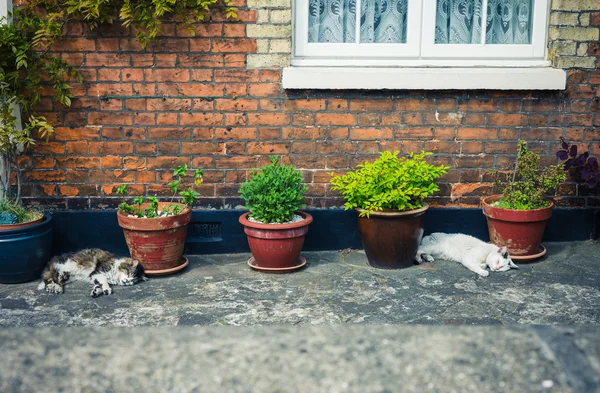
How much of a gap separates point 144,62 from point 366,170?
6.02 ft

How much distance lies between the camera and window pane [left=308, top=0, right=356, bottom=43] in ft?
16.4

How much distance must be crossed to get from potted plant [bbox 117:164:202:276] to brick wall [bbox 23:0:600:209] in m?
0.34

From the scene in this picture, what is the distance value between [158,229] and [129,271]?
0.35m

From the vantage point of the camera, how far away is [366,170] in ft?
15.5

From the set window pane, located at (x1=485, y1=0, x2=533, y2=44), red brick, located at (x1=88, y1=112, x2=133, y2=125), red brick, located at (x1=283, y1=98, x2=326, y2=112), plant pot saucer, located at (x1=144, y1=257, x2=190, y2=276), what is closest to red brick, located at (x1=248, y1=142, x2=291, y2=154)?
red brick, located at (x1=283, y1=98, x2=326, y2=112)

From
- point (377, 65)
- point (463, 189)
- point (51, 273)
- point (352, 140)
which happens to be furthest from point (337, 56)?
point (51, 273)

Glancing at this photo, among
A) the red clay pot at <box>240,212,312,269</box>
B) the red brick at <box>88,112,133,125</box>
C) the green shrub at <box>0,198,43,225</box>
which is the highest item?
the red brick at <box>88,112,133,125</box>

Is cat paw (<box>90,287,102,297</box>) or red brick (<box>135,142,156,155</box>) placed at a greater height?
red brick (<box>135,142,156,155</box>)

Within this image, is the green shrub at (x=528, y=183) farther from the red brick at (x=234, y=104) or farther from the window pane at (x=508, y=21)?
the red brick at (x=234, y=104)

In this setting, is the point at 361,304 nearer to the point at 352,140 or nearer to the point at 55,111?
the point at 352,140

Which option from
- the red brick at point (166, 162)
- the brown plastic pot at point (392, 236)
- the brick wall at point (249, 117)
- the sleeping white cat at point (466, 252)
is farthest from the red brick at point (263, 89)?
the sleeping white cat at point (466, 252)

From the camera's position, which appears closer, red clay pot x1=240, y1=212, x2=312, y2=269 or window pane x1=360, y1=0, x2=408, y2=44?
red clay pot x1=240, y1=212, x2=312, y2=269

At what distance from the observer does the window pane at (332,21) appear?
5008 millimetres

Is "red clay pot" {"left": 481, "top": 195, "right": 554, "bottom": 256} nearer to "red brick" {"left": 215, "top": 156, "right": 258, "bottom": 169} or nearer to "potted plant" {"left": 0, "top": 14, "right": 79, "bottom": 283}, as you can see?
"red brick" {"left": 215, "top": 156, "right": 258, "bottom": 169}
